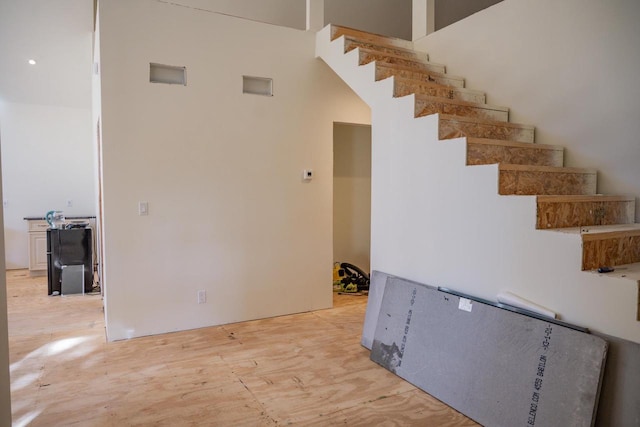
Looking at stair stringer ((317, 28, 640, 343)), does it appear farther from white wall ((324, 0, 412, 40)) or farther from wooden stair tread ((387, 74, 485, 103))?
white wall ((324, 0, 412, 40))

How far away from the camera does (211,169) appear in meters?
4.14

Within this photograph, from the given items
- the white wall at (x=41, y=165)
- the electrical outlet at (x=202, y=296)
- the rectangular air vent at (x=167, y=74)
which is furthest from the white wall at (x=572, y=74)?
the white wall at (x=41, y=165)

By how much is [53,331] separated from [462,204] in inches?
156

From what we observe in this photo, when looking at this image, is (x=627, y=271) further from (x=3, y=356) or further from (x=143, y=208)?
(x=143, y=208)

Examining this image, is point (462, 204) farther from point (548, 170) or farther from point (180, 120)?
Result: point (180, 120)

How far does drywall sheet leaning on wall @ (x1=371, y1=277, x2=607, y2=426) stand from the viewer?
83.5 inches

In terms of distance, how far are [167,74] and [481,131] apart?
2.91m

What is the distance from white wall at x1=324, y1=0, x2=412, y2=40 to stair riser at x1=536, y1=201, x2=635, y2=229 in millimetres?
4948

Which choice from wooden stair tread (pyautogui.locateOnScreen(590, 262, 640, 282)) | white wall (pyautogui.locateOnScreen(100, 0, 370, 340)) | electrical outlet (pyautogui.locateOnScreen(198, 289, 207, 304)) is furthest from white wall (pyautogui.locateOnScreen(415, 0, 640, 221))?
electrical outlet (pyautogui.locateOnScreen(198, 289, 207, 304))

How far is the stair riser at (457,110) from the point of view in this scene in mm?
3362

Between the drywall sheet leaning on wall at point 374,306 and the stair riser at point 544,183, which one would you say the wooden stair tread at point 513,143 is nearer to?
the stair riser at point 544,183

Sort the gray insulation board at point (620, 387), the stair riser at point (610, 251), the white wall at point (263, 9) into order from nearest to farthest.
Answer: the gray insulation board at point (620, 387) → the stair riser at point (610, 251) → the white wall at point (263, 9)

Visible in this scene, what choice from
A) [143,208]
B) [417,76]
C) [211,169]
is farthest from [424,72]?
[143,208]

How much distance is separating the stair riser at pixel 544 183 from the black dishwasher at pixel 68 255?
5.23 m
